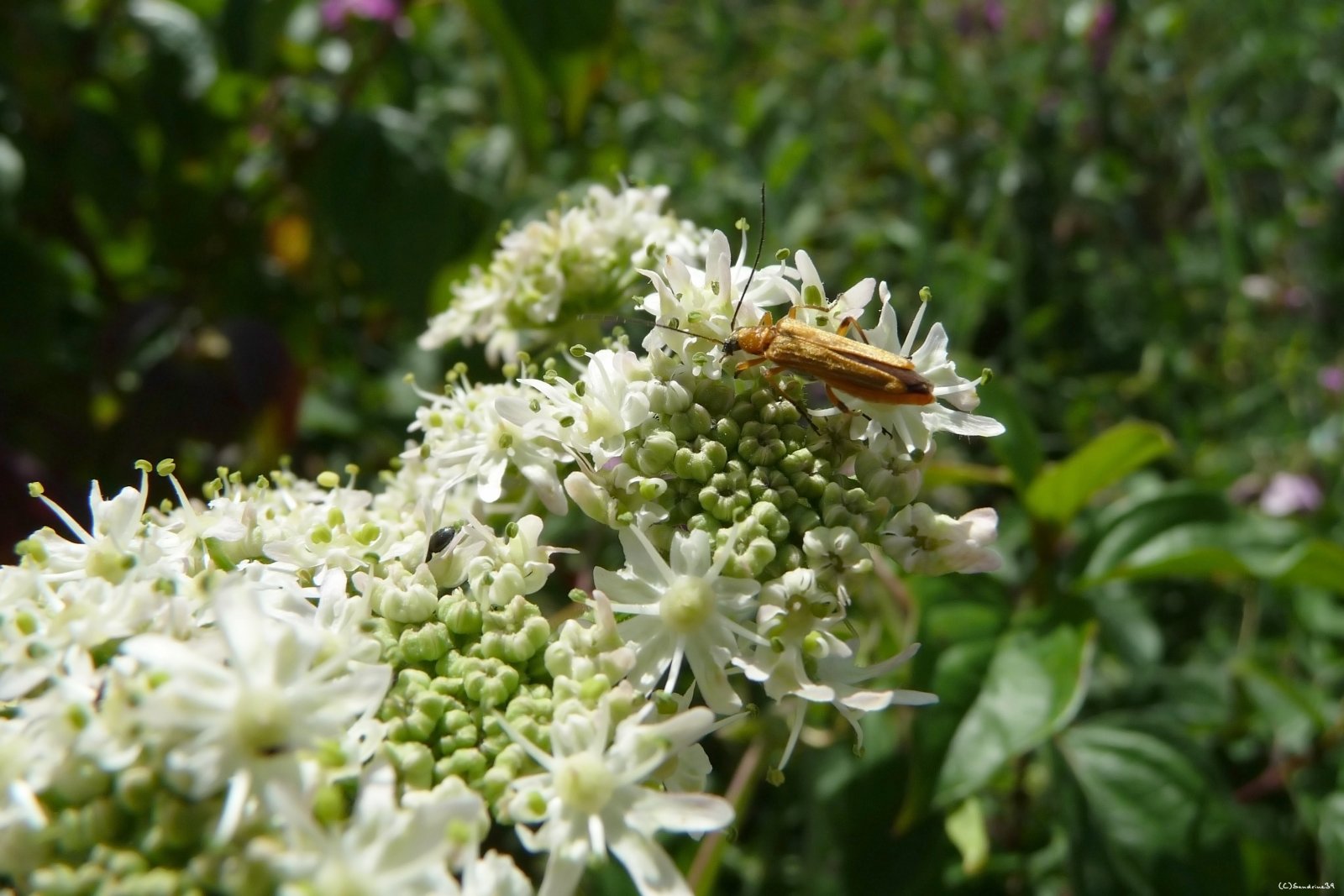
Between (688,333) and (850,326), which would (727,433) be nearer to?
(688,333)

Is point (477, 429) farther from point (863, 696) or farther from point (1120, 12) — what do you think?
point (1120, 12)

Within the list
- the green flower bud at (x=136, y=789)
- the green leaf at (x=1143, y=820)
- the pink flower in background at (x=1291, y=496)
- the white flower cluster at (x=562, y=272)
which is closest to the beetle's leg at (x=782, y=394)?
the white flower cluster at (x=562, y=272)

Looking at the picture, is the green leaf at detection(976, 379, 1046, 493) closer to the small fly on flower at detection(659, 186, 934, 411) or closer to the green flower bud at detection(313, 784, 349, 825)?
the small fly on flower at detection(659, 186, 934, 411)

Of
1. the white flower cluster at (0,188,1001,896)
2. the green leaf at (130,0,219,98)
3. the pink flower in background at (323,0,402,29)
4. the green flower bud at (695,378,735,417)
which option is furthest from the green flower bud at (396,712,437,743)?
the pink flower in background at (323,0,402,29)

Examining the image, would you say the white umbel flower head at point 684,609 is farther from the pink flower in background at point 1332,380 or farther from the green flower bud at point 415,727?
the pink flower in background at point 1332,380

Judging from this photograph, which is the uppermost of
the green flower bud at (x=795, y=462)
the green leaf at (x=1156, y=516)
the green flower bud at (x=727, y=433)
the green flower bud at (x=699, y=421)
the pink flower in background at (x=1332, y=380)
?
the pink flower in background at (x=1332, y=380)
